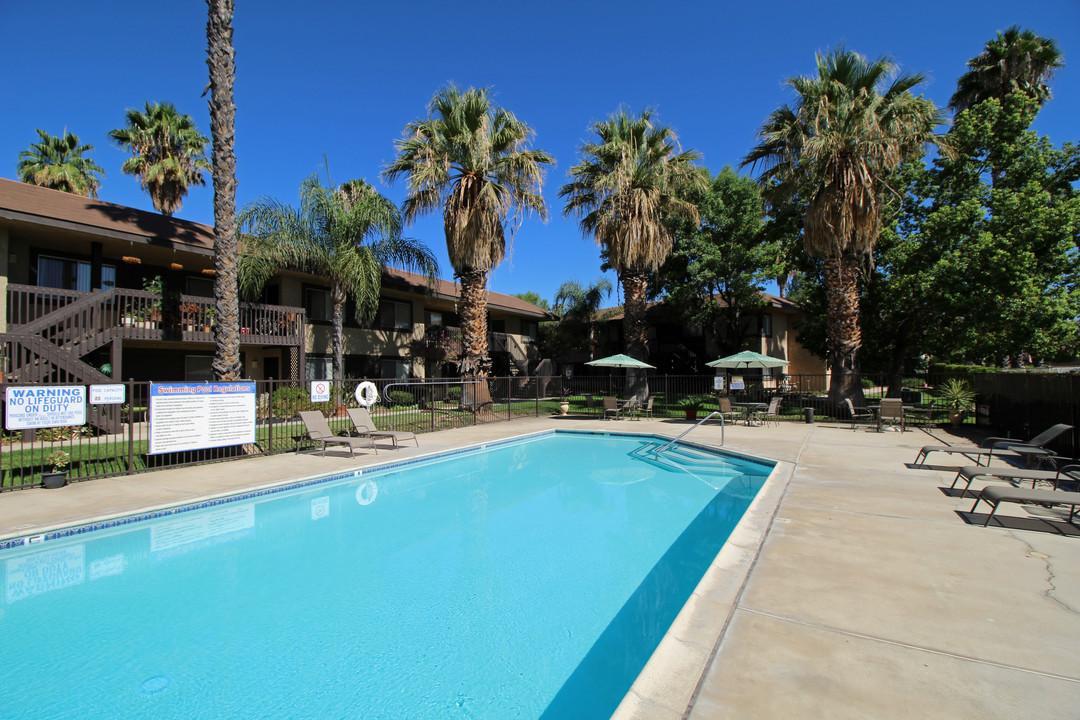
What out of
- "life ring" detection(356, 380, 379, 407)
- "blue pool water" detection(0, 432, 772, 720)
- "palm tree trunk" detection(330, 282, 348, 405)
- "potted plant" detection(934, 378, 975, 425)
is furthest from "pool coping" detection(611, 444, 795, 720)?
"palm tree trunk" detection(330, 282, 348, 405)

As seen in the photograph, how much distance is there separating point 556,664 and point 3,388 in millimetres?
9293

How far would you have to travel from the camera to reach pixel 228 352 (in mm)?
Answer: 11562

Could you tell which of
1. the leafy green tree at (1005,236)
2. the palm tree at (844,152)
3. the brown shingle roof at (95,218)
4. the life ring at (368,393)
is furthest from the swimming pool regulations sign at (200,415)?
the leafy green tree at (1005,236)

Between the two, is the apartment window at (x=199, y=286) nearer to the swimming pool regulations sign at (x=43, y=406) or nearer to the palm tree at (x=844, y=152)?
the swimming pool regulations sign at (x=43, y=406)

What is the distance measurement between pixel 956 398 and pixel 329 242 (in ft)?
75.9

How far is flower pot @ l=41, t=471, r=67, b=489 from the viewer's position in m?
8.28

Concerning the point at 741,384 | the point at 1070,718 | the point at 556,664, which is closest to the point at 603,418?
the point at 741,384

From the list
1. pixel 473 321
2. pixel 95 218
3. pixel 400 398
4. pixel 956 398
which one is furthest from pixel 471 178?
pixel 956 398

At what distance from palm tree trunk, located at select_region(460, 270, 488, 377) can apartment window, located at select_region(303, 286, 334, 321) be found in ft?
20.5

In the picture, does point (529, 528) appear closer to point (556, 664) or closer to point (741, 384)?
point (556, 664)

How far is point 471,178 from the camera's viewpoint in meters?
19.9

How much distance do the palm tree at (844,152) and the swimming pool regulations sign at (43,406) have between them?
2020cm

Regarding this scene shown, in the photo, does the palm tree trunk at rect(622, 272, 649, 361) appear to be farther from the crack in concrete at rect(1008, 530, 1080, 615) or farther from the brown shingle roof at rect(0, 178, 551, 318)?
the crack in concrete at rect(1008, 530, 1080, 615)

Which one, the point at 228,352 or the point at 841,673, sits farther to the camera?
the point at 228,352
